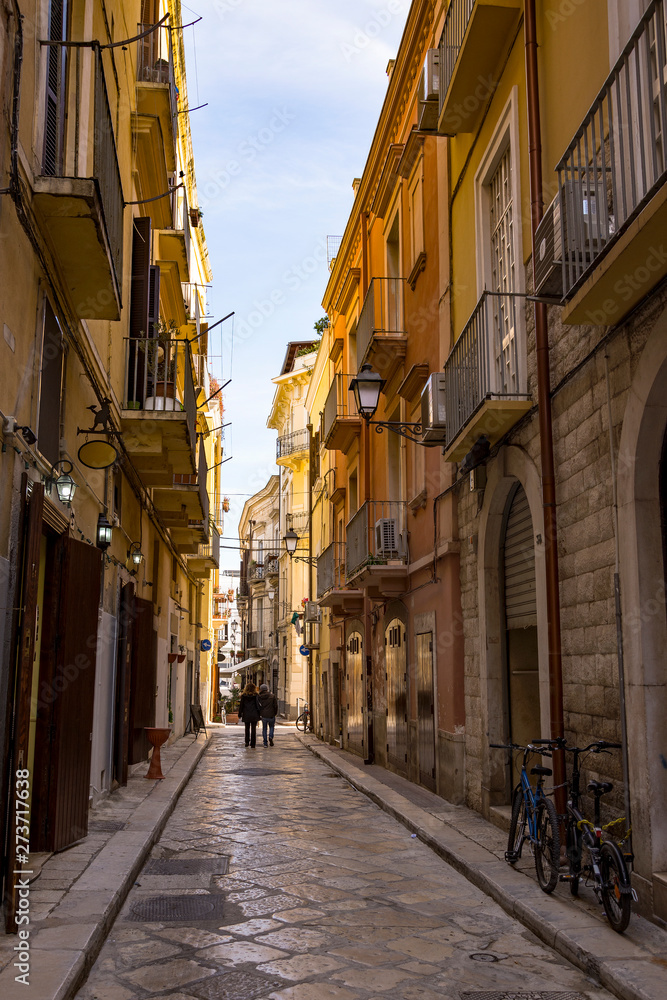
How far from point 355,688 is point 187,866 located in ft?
42.3

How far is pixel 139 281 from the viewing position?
1336 cm

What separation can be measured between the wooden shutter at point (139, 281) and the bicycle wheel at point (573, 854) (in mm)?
9040

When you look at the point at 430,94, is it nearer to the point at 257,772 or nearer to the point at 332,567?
the point at 257,772

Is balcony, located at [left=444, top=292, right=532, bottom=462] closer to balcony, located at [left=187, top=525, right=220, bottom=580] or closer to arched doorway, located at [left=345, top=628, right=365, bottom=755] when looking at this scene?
arched doorway, located at [left=345, top=628, right=365, bottom=755]

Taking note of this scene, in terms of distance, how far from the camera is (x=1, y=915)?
18.1ft

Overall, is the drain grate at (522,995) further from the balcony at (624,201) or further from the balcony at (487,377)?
the balcony at (487,377)

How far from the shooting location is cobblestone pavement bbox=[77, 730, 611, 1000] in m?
5.10

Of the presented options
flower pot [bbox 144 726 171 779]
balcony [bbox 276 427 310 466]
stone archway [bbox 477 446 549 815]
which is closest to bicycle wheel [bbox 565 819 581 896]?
stone archway [bbox 477 446 549 815]

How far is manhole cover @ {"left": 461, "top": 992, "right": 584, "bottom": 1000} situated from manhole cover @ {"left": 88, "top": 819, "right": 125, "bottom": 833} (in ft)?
18.1

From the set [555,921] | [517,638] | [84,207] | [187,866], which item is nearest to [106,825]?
[187,866]

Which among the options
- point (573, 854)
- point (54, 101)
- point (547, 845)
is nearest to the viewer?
point (573, 854)

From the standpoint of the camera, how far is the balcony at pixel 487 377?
29.3 feet

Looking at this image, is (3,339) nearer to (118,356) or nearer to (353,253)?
(118,356)

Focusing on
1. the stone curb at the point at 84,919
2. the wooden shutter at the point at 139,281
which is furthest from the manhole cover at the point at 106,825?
the wooden shutter at the point at 139,281
